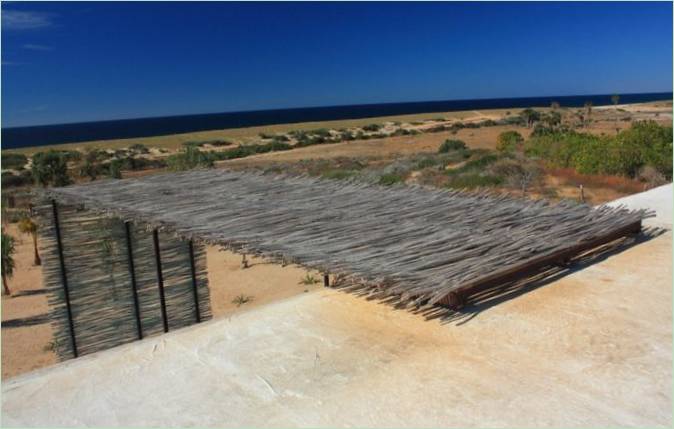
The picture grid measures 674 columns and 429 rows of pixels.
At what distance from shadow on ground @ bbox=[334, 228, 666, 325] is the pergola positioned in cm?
5

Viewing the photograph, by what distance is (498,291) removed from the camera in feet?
14.2

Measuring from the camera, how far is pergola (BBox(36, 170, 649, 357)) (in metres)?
4.25

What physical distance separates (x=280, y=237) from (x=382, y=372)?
6.59 ft

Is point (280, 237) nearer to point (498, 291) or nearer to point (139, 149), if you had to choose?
point (498, 291)

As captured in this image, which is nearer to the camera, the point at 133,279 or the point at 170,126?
the point at 133,279

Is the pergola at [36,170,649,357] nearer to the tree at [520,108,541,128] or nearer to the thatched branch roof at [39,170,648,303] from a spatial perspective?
the thatched branch roof at [39,170,648,303]

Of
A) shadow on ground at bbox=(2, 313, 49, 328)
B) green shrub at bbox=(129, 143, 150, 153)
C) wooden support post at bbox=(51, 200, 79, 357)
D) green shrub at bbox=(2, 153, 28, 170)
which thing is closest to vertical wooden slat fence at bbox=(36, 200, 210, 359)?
wooden support post at bbox=(51, 200, 79, 357)

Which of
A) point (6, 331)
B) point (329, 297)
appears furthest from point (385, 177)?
point (329, 297)

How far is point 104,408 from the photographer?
2.88 m

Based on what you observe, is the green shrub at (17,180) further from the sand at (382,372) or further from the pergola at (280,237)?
the sand at (382,372)

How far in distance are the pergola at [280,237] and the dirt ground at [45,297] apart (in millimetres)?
1326

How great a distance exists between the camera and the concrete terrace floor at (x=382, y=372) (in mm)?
2758

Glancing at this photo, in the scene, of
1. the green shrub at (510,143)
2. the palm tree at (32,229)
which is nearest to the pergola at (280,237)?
the palm tree at (32,229)

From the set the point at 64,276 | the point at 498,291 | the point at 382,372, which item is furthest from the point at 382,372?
the point at 64,276
